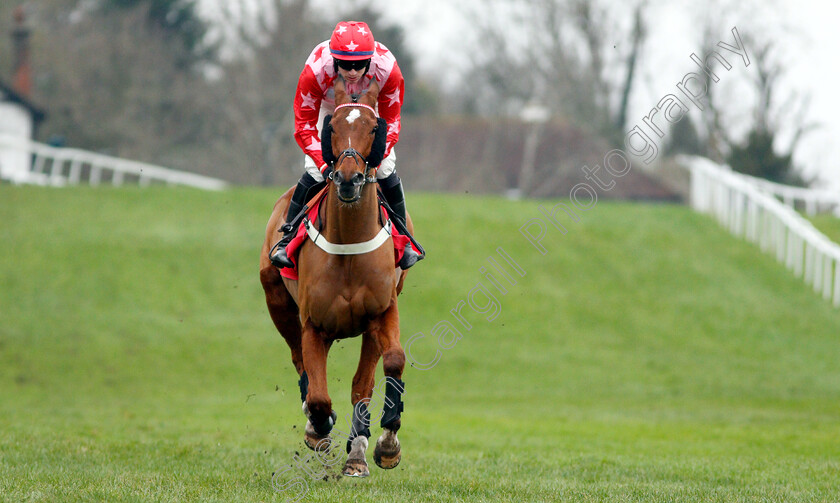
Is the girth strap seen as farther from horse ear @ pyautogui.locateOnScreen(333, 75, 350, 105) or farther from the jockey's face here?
the jockey's face

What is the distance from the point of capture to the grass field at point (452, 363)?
697 cm

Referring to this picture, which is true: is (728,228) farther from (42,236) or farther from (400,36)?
(400,36)

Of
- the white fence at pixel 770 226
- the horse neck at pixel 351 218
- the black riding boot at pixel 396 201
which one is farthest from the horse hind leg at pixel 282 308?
the white fence at pixel 770 226

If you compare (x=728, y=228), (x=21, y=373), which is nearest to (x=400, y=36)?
(x=728, y=228)

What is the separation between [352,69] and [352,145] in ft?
2.66

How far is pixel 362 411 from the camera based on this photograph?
6762 mm

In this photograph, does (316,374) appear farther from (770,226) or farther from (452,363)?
(770,226)

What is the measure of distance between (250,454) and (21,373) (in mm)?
8722

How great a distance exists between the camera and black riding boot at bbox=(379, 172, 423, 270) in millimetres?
6914

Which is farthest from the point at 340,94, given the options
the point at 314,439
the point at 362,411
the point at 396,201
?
the point at 314,439

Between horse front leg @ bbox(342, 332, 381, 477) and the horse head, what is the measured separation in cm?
129

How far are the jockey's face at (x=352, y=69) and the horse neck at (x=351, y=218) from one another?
0.73m

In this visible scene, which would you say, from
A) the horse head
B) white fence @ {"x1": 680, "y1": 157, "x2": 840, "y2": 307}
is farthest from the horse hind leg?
white fence @ {"x1": 680, "y1": 157, "x2": 840, "y2": 307}

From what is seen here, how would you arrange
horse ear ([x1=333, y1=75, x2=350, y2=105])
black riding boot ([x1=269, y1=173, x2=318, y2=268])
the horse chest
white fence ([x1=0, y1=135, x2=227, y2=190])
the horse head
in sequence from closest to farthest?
1. the horse head
2. horse ear ([x1=333, y1=75, x2=350, y2=105])
3. the horse chest
4. black riding boot ([x1=269, y1=173, x2=318, y2=268])
5. white fence ([x1=0, y1=135, x2=227, y2=190])
